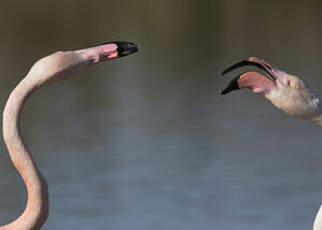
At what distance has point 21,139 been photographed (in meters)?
5.89

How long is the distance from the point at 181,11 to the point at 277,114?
8563 millimetres

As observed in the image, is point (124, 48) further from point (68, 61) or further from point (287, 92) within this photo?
point (287, 92)

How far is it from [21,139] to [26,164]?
0.14 meters

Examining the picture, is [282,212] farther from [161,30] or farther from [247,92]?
[161,30]

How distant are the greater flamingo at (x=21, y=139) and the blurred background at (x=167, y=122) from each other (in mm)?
6761

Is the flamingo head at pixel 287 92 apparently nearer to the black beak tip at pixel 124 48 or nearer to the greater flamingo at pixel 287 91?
the greater flamingo at pixel 287 91

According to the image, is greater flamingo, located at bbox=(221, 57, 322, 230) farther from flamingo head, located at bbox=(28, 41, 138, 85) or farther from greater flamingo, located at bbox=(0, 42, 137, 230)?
greater flamingo, located at bbox=(0, 42, 137, 230)

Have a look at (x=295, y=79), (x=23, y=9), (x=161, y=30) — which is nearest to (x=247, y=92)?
(x=161, y=30)

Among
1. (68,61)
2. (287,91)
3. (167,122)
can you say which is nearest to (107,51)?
(68,61)

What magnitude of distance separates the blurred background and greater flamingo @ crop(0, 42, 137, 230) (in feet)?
22.2

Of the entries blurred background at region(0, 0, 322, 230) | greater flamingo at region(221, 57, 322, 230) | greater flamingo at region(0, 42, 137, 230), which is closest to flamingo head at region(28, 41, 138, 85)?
greater flamingo at region(0, 42, 137, 230)

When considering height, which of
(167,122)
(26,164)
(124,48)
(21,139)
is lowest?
(167,122)

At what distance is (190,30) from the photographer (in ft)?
85.7

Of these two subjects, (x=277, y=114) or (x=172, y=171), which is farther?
(x=277, y=114)
